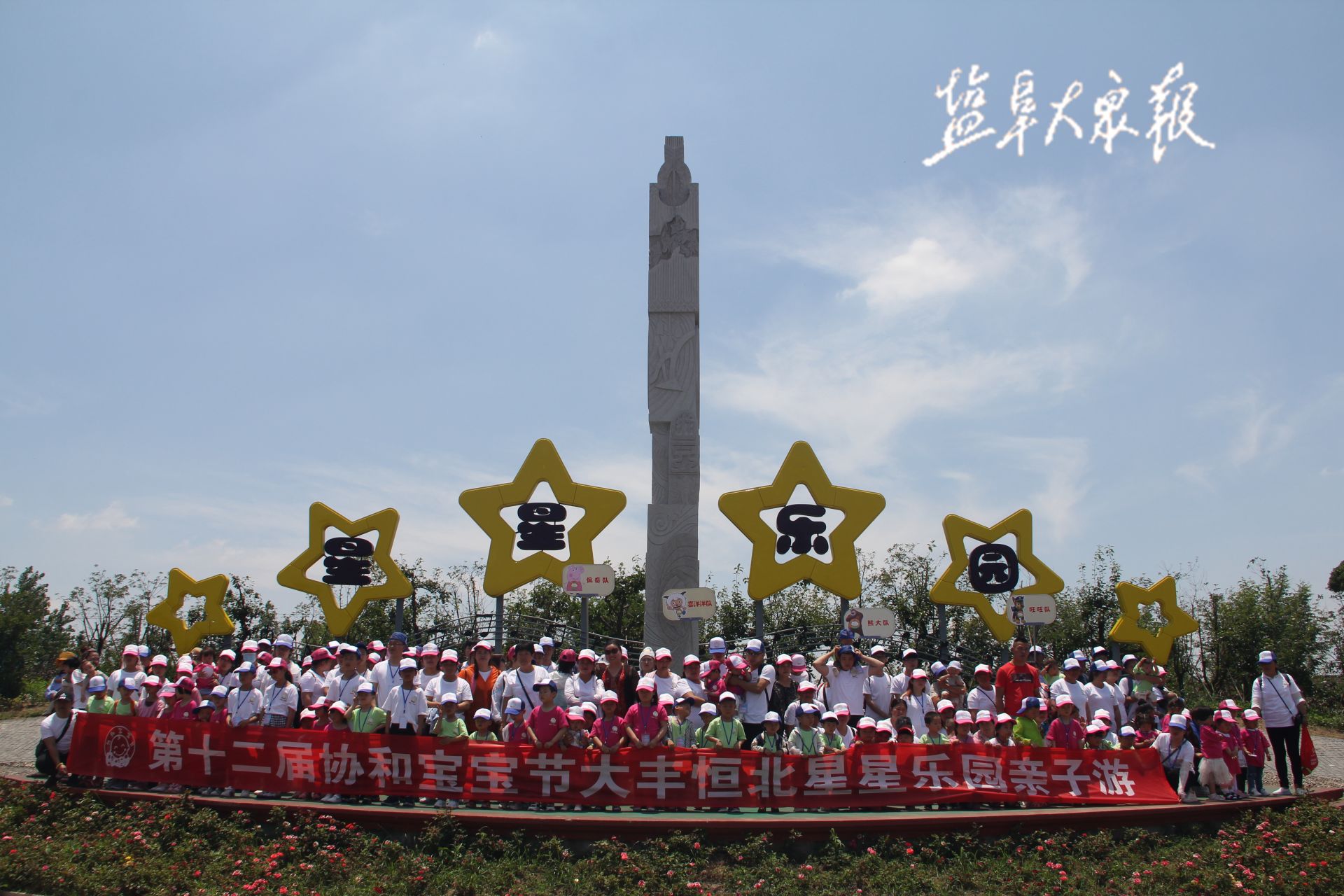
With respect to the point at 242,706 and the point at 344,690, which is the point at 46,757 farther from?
the point at 344,690

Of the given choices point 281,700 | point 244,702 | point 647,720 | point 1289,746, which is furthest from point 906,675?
point 244,702

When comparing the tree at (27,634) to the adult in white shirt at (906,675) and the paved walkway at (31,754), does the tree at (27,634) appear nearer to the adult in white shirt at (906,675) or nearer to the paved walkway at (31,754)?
the paved walkway at (31,754)

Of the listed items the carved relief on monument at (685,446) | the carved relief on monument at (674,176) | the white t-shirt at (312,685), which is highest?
the carved relief on monument at (674,176)

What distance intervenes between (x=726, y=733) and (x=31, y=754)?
33.5 feet

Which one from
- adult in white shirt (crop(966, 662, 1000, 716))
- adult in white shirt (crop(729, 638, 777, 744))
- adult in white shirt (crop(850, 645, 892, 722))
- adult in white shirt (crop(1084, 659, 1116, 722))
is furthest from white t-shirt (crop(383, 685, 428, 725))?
adult in white shirt (crop(1084, 659, 1116, 722))

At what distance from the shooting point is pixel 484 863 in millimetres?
7211

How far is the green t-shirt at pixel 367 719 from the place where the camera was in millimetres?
8438

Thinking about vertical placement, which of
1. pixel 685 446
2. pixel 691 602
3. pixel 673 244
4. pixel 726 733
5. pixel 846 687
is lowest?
pixel 726 733

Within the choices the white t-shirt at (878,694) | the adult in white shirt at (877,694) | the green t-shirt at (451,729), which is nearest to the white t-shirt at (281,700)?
the green t-shirt at (451,729)

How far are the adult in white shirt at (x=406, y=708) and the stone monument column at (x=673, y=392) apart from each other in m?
6.31

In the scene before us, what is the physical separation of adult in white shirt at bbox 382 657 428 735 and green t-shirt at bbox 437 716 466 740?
0.33m

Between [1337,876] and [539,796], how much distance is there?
5947mm

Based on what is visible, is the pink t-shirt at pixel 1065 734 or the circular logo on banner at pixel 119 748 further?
the circular logo on banner at pixel 119 748

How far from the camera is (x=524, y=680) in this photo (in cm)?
866
